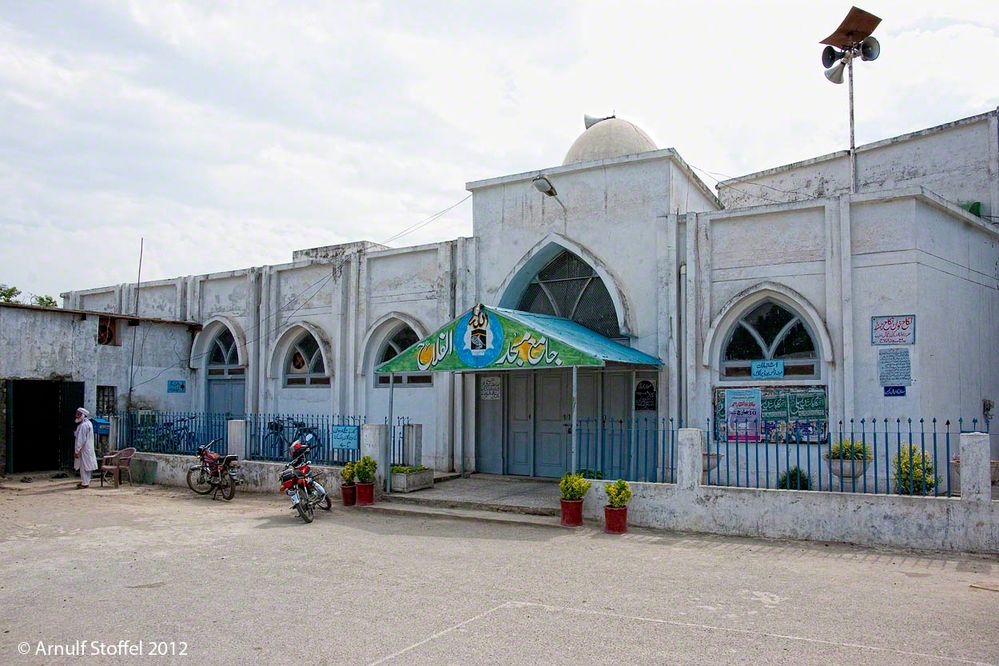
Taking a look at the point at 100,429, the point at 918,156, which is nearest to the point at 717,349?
the point at 918,156

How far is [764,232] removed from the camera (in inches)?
472

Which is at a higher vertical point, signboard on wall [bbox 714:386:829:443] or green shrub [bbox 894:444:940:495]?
signboard on wall [bbox 714:386:829:443]

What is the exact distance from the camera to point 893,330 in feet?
36.0

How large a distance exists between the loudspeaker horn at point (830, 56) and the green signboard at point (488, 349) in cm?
813

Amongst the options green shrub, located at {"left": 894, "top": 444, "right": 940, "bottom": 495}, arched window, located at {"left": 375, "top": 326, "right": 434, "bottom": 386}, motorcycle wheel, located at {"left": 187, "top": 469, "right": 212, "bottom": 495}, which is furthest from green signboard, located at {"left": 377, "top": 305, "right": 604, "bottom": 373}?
motorcycle wheel, located at {"left": 187, "top": 469, "right": 212, "bottom": 495}

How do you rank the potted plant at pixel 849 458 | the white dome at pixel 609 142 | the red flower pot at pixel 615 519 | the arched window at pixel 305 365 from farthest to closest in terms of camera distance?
the arched window at pixel 305 365 < the white dome at pixel 609 142 < the red flower pot at pixel 615 519 < the potted plant at pixel 849 458

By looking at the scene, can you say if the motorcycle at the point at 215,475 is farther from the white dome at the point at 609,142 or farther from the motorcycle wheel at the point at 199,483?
the white dome at the point at 609,142

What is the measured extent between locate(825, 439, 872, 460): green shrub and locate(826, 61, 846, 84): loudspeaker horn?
7423mm

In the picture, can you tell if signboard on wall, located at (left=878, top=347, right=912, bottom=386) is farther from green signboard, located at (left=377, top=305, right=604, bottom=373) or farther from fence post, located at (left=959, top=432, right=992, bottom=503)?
green signboard, located at (left=377, top=305, right=604, bottom=373)

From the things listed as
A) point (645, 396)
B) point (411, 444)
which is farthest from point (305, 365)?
point (645, 396)

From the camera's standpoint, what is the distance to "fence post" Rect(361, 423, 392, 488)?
12523 millimetres

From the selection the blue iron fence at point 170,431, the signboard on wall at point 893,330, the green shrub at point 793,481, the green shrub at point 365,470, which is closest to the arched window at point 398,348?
the blue iron fence at point 170,431

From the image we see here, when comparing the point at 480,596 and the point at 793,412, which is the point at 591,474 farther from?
the point at 480,596

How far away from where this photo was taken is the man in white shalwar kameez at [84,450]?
1470 cm
